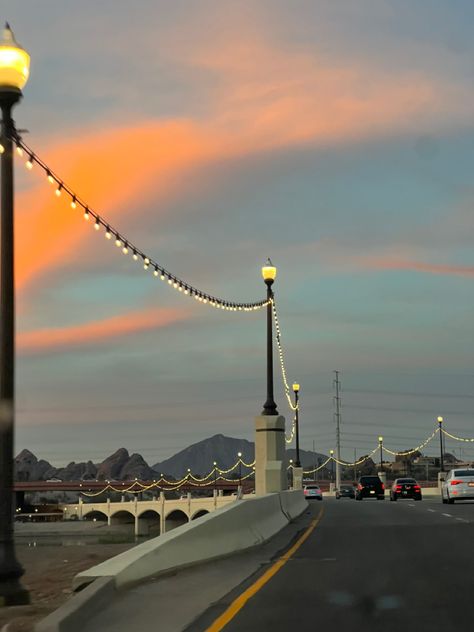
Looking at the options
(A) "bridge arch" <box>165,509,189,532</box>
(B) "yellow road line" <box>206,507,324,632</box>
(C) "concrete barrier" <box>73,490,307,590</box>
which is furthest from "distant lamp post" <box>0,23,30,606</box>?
(A) "bridge arch" <box>165,509,189,532</box>

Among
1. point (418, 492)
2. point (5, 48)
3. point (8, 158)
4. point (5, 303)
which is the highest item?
point (5, 48)

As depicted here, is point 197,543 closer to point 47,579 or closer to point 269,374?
point 47,579

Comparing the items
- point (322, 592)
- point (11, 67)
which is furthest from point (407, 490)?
point (11, 67)

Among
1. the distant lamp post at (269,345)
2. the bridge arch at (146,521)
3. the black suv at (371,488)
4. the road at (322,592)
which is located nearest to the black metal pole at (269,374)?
the distant lamp post at (269,345)

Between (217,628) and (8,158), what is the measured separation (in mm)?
7228

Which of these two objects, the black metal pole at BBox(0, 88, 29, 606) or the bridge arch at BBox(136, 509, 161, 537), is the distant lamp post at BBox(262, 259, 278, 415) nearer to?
the black metal pole at BBox(0, 88, 29, 606)

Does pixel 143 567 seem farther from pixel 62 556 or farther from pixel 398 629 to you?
pixel 62 556

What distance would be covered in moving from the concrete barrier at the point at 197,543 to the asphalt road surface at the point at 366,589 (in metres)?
1.14

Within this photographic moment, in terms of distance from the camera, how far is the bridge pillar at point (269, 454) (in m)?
26.5

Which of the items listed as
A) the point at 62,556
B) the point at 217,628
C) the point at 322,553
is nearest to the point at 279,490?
the point at 62,556

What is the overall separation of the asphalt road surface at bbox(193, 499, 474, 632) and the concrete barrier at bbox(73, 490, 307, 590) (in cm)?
114

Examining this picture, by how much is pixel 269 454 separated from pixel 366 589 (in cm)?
1543

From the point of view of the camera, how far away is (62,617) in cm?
783

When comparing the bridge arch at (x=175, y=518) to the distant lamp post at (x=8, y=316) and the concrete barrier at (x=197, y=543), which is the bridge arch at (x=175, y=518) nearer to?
the concrete barrier at (x=197, y=543)
